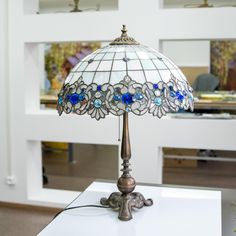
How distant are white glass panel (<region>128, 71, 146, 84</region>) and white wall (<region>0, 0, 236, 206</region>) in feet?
6.08

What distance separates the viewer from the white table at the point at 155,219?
138 cm

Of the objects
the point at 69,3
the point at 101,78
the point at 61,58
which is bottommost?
the point at 101,78

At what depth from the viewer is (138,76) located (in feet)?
4.15

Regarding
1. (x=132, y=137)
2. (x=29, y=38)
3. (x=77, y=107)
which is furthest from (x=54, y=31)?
(x=77, y=107)

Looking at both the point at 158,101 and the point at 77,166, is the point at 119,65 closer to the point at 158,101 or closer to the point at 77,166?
the point at 158,101

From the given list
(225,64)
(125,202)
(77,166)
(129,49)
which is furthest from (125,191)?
(225,64)

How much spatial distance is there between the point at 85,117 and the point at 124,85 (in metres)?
2.13

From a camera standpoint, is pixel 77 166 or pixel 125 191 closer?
pixel 125 191

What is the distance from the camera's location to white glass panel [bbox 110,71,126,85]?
1253 millimetres

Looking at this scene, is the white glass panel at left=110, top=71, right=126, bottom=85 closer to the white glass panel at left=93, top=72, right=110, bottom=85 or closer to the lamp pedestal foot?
the white glass panel at left=93, top=72, right=110, bottom=85

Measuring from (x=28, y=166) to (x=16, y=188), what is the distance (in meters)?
0.27

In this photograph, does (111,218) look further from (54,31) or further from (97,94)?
(54,31)

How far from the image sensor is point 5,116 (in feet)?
11.8

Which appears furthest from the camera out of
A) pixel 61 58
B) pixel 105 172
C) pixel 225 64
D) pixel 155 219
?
pixel 61 58
